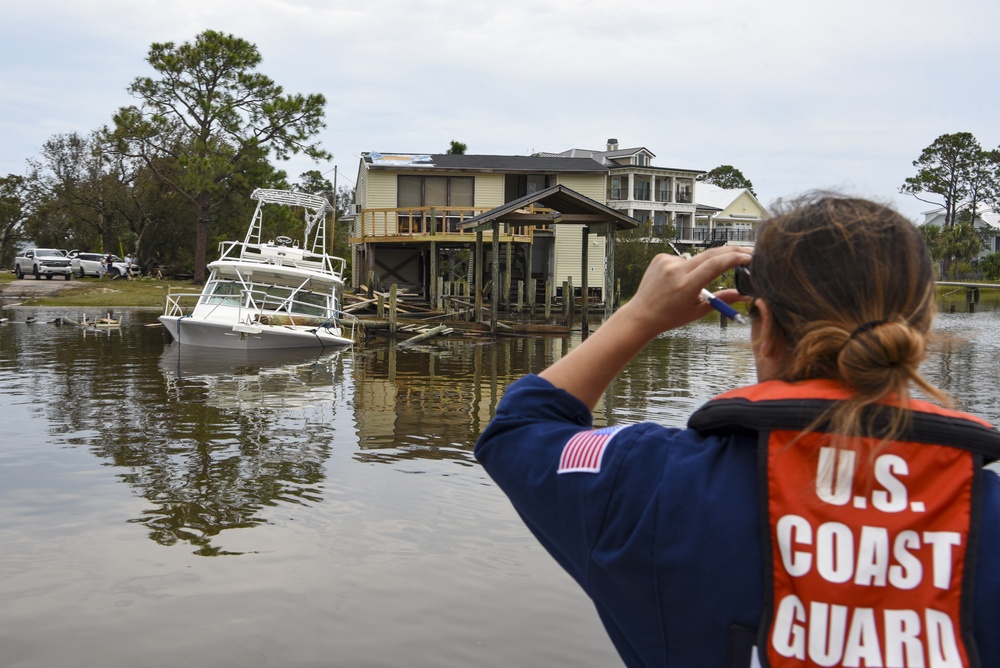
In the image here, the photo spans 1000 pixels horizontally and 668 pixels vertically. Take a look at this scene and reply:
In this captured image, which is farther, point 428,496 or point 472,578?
point 428,496

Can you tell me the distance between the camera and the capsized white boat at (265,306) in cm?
2180

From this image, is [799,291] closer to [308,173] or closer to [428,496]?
[428,496]

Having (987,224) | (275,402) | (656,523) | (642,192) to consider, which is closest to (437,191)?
(642,192)

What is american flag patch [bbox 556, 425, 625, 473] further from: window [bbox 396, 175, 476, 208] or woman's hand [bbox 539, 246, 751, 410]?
window [bbox 396, 175, 476, 208]

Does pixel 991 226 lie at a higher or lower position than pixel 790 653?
higher

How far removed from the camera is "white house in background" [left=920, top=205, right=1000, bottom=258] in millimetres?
→ 91562

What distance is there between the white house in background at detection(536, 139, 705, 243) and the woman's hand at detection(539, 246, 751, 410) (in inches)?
2773

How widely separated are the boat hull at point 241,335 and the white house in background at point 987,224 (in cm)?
7996

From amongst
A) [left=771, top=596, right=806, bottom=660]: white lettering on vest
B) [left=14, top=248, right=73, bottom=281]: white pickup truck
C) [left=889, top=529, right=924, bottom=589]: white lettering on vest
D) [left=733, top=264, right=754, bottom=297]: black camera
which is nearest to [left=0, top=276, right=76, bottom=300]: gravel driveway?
[left=14, top=248, right=73, bottom=281]: white pickup truck

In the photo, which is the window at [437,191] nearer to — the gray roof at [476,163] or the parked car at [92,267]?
the gray roof at [476,163]

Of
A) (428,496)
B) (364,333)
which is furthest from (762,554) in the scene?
(364,333)

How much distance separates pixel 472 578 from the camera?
6.31m

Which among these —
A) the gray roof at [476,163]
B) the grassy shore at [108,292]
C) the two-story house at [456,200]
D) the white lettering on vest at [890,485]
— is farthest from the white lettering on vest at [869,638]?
the gray roof at [476,163]

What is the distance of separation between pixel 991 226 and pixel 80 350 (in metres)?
91.8
